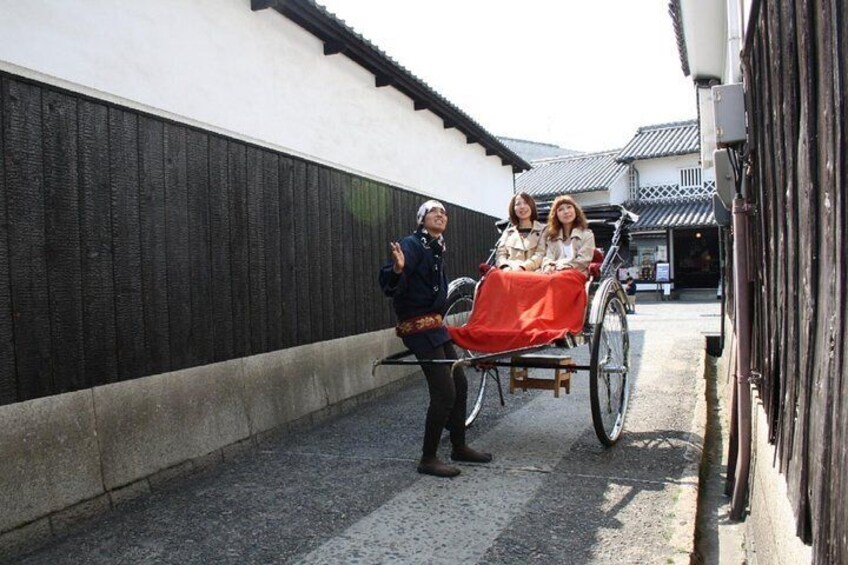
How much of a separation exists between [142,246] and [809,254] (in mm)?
4252

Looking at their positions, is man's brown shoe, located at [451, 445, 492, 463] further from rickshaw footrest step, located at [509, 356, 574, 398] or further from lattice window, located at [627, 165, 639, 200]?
lattice window, located at [627, 165, 639, 200]

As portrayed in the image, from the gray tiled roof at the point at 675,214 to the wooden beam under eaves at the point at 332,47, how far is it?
21.5 metres

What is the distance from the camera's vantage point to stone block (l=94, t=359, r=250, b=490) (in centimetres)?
439

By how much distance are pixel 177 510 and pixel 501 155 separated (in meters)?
11.4

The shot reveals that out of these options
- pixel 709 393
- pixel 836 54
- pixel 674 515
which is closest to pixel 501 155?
pixel 709 393

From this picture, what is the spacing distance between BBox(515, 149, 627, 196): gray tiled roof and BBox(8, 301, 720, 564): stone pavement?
2549cm

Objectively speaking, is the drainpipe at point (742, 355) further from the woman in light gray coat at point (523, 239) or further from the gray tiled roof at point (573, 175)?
the gray tiled roof at point (573, 175)

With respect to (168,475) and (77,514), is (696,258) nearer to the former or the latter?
(168,475)

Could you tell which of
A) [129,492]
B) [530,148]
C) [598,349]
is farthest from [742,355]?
[530,148]

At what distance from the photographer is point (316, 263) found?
6.99m

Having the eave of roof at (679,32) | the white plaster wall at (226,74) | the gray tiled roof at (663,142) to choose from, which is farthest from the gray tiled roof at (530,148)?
the white plaster wall at (226,74)

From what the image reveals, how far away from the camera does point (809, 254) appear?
1896 millimetres

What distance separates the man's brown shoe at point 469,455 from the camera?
515 cm

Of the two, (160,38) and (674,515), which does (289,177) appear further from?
(674,515)
